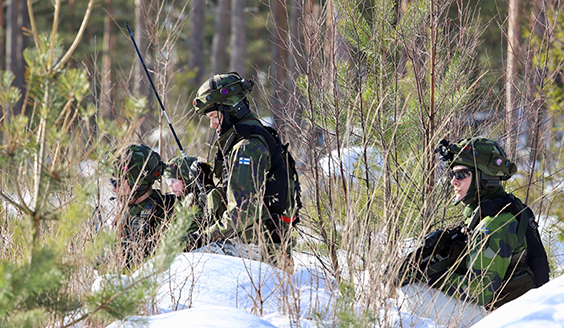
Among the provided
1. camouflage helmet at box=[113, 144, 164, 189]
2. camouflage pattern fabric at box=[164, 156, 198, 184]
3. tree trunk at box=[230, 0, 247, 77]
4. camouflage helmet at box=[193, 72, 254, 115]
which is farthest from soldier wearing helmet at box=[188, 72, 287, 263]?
tree trunk at box=[230, 0, 247, 77]

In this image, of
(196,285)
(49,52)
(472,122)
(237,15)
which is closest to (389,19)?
(472,122)

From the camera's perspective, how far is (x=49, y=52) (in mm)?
1896

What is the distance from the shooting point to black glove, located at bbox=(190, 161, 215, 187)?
4.28 m

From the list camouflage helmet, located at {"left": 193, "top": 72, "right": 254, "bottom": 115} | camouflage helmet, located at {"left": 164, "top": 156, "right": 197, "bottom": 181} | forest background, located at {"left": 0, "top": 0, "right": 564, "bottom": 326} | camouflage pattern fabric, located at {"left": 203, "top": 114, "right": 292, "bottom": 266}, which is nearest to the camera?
forest background, located at {"left": 0, "top": 0, "right": 564, "bottom": 326}

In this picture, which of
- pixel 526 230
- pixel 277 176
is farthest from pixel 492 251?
pixel 277 176

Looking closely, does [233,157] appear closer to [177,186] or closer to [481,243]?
[177,186]

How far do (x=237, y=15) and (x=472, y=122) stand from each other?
1176 cm

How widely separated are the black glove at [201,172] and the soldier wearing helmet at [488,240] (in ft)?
5.91

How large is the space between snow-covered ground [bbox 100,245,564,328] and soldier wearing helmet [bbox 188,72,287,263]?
43 centimetres

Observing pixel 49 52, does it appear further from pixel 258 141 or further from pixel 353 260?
pixel 258 141

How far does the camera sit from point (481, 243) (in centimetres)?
305

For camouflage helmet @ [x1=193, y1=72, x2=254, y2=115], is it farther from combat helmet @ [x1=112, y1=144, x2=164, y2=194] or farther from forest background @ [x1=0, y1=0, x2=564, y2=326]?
combat helmet @ [x1=112, y1=144, x2=164, y2=194]

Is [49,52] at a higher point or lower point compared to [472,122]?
lower

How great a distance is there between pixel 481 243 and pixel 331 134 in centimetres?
120
